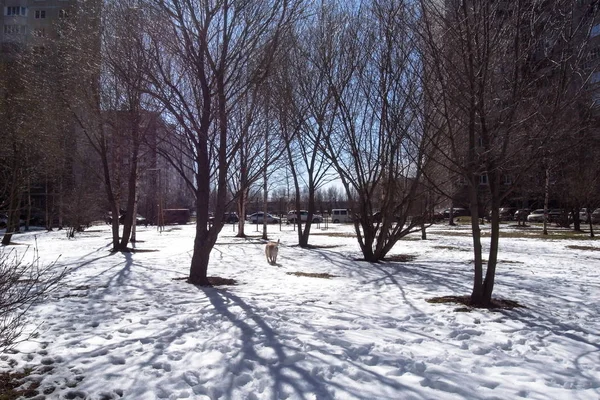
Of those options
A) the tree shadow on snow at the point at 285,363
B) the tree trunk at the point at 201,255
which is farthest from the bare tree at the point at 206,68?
the tree shadow on snow at the point at 285,363

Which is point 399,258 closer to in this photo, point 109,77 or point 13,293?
point 109,77

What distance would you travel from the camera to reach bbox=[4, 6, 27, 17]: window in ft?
174

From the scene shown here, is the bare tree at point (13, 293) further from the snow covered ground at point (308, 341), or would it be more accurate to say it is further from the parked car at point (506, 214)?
the parked car at point (506, 214)

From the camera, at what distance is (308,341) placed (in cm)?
487

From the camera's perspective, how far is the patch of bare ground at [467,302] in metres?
6.61

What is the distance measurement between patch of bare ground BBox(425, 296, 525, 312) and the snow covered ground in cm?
19

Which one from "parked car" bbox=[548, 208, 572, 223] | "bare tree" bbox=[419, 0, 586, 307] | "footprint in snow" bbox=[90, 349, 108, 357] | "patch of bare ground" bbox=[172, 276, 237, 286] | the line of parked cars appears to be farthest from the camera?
the line of parked cars

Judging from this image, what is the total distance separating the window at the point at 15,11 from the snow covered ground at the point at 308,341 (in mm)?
56239

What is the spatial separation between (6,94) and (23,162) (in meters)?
2.74

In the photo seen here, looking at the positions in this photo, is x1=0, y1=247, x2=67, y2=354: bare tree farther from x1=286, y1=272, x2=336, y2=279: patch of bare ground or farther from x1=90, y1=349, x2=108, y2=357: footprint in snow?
x1=286, y1=272, x2=336, y2=279: patch of bare ground

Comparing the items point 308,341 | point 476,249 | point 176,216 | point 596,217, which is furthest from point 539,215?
point 308,341

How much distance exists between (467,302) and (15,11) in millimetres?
62013

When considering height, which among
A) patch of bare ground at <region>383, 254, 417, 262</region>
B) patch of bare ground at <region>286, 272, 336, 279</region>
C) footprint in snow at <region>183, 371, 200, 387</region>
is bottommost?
footprint in snow at <region>183, 371, 200, 387</region>

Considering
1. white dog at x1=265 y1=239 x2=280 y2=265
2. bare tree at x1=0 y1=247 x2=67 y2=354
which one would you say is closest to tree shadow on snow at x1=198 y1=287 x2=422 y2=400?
bare tree at x1=0 y1=247 x2=67 y2=354
